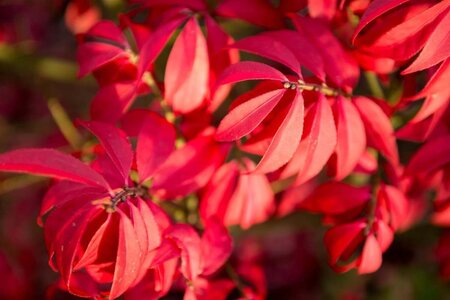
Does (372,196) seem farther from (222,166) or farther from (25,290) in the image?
(25,290)

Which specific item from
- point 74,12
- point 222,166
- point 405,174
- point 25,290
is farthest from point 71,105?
point 405,174

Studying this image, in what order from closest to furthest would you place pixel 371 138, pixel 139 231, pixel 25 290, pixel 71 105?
1. pixel 139 231
2. pixel 371 138
3. pixel 25 290
4. pixel 71 105

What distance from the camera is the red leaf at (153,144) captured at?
0.63 m

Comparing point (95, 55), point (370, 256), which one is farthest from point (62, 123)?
point (370, 256)

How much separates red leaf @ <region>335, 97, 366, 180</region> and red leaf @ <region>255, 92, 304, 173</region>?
0.08 meters

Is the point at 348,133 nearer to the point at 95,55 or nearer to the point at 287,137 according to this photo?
the point at 287,137

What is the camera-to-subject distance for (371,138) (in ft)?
2.11

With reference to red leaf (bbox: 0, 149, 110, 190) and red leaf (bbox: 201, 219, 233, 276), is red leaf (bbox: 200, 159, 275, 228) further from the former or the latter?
red leaf (bbox: 0, 149, 110, 190)

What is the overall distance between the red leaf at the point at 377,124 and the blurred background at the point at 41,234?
16.5 inches

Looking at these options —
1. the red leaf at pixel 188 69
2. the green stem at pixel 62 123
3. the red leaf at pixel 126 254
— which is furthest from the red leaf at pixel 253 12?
the green stem at pixel 62 123

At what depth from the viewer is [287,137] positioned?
54 cm

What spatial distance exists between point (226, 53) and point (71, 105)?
1103 mm

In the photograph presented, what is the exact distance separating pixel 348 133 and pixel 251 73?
122 mm

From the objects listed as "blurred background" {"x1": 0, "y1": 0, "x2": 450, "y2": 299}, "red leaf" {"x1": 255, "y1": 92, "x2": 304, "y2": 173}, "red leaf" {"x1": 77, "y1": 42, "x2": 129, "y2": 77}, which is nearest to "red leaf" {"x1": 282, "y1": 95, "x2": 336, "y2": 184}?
"red leaf" {"x1": 255, "y1": 92, "x2": 304, "y2": 173}
